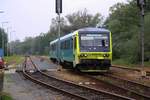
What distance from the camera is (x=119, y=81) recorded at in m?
23.8

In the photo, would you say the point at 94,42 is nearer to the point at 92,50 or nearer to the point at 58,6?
the point at 92,50

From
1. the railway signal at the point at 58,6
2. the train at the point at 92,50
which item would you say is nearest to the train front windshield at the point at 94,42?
the train at the point at 92,50

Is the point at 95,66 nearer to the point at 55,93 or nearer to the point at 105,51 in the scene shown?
the point at 105,51

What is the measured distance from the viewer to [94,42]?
3022 centimetres

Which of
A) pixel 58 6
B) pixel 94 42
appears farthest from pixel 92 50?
pixel 58 6

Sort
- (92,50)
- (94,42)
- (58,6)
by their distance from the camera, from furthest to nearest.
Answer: (58,6)
(94,42)
(92,50)

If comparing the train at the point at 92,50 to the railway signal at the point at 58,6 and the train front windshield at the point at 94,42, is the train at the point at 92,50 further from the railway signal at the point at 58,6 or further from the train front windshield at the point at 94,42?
the railway signal at the point at 58,6

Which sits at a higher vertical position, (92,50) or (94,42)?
(94,42)

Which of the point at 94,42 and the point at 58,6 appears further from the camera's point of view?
the point at 58,6

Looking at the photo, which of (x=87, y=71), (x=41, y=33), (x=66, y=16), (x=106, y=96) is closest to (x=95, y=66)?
(x=87, y=71)

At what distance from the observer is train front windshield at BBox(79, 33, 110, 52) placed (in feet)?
98.3

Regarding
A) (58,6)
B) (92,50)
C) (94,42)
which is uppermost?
(58,6)

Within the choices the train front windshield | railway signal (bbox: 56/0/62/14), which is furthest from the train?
railway signal (bbox: 56/0/62/14)

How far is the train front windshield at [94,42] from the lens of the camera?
98.3 ft
